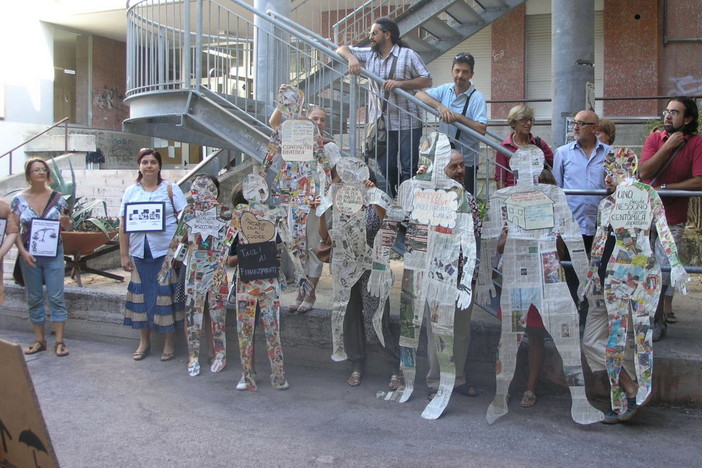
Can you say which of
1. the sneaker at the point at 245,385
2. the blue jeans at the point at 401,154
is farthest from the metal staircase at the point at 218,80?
the sneaker at the point at 245,385

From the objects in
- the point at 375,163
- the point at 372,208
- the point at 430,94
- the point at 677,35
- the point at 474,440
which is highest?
the point at 677,35

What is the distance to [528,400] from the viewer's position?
4977 millimetres

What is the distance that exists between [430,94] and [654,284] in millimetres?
2761

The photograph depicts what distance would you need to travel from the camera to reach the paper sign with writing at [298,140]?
17.8 ft

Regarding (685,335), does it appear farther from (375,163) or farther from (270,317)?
(270,317)

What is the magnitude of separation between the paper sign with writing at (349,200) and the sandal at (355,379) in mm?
1345

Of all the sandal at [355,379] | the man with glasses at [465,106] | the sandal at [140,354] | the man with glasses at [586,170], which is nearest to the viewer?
the man with glasses at [586,170]

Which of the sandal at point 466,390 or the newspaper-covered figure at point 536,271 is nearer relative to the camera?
the newspaper-covered figure at point 536,271

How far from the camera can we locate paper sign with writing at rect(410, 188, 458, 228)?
4.73m

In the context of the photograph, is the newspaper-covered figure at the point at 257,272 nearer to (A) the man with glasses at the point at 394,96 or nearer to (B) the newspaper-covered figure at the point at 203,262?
(B) the newspaper-covered figure at the point at 203,262

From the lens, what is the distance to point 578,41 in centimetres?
603

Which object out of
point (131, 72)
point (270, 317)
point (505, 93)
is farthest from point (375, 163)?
point (505, 93)

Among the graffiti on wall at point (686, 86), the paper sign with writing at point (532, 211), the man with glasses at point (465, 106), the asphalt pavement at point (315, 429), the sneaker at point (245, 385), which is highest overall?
the graffiti on wall at point (686, 86)

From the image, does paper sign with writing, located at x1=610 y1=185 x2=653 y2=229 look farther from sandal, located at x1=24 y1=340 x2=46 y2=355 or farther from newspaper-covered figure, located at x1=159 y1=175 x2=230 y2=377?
sandal, located at x1=24 y1=340 x2=46 y2=355
